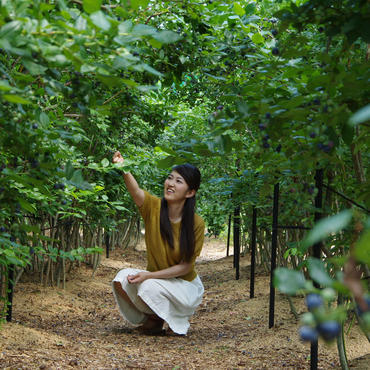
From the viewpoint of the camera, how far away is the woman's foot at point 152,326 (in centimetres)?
420

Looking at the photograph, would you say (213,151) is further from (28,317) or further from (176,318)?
(28,317)

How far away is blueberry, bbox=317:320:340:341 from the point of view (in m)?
0.52

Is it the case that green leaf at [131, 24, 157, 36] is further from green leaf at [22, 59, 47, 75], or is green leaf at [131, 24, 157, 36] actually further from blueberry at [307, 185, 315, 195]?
blueberry at [307, 185, 315, 195]

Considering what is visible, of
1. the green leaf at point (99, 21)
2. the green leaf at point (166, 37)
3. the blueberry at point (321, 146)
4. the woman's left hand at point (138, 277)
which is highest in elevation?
the green leaf at point (166, 37)

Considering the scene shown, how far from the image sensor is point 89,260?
7711 mm

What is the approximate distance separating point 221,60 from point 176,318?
2.14 meters

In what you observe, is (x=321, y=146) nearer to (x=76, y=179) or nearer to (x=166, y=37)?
(x=166, y=37)

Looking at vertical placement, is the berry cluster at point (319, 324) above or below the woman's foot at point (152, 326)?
above

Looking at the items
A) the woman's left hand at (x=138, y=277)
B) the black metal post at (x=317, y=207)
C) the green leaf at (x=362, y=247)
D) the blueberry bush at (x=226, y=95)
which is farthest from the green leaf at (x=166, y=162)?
the woman's left hand at (x=138, y=277)

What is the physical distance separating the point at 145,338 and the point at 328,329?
360 centimetres

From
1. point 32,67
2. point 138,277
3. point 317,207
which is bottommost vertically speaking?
point 138,277

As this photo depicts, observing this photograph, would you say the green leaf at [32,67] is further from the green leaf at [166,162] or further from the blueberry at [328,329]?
the blueberry at [328,329]

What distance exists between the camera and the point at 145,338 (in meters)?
3.94

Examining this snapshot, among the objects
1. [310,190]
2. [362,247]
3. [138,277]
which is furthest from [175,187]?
[362,247]
